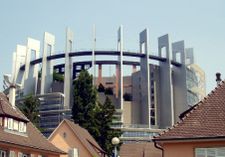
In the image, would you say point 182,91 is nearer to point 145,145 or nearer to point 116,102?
point 116,102

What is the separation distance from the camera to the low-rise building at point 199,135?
22.9 m

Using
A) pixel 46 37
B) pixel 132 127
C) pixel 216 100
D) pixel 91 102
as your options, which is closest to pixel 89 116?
pixel 91 102

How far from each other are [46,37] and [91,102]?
2621 inches

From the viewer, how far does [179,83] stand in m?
141

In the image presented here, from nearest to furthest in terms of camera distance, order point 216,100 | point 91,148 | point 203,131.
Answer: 1. point 203,131
2. point 216,100
3. point 91,148

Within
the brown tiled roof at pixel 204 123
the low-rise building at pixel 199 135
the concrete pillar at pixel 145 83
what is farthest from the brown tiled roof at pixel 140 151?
the concrete pillar at pixel 145 83

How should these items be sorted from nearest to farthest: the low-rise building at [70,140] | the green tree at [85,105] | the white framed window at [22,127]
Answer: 1. the white framed window at [22,127]
2. the low-rise building at [70,140]
3. the green tree at [85,105]

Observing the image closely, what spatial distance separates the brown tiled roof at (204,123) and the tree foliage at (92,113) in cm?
4442

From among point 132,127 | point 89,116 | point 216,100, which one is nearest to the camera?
point 216,100

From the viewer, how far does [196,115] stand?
2445 centimetres

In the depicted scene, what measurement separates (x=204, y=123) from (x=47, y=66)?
383ft

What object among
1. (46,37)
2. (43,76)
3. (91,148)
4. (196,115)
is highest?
(46,37)

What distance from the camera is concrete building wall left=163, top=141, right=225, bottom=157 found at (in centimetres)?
2309

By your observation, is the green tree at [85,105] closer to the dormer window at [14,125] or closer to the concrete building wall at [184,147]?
the dormer window at [14,125]
